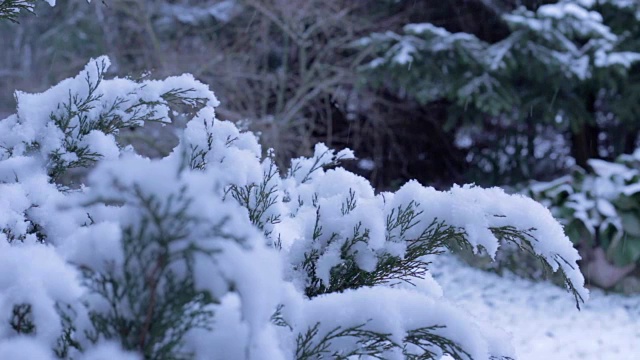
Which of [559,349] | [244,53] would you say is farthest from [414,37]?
[559,349]

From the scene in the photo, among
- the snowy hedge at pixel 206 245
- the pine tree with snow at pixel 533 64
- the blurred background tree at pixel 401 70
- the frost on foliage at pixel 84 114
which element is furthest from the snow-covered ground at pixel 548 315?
the frost on foliage at pixel 84 114

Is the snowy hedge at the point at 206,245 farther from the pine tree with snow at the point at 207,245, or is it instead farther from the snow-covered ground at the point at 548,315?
the snow-covered ground at the point at 548,315

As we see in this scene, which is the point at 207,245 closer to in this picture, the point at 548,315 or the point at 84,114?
the point at 84,114

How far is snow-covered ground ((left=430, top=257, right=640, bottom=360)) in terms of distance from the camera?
3965 mm

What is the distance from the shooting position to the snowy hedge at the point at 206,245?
2.46 feet

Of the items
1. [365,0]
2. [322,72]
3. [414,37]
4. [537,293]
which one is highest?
[365,0]

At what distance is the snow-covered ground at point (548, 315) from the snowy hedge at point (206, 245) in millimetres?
2484

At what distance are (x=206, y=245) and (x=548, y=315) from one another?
449 cm

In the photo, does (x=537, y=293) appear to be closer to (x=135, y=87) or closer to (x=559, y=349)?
(x=559, y=349)

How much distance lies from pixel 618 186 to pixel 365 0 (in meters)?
3.54

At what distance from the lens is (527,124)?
7301 mm

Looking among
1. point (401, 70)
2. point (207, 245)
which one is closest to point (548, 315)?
point (401, 70)

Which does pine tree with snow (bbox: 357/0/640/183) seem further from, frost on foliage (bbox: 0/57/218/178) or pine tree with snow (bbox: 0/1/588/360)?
frost on foliage (bbox: 0/57/218/178)

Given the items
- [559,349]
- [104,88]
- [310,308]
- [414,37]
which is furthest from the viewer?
[414,37]
